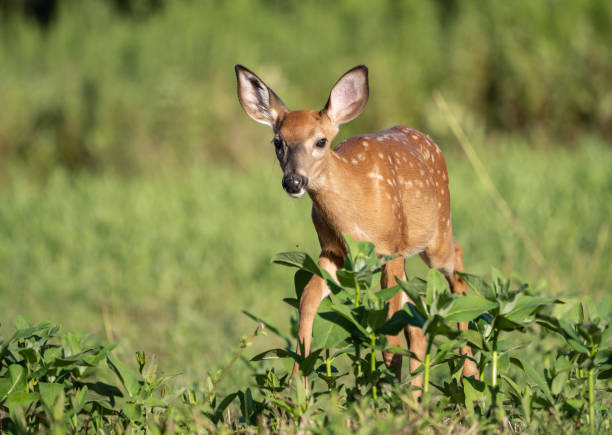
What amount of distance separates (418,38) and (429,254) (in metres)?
8.98

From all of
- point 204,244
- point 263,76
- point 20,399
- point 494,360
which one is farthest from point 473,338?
point 263,76

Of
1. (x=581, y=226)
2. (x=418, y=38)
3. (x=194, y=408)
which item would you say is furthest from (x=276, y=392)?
(x=418, y=38)

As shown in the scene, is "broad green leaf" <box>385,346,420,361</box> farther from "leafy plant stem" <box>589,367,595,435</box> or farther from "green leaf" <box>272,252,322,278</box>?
"leafy plant stem" <box>589,367,595,435</box>

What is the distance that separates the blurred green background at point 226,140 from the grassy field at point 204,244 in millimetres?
23

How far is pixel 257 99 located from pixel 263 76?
7351 mm

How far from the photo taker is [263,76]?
10.1 metres

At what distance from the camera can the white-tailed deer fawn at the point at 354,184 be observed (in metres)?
2.52

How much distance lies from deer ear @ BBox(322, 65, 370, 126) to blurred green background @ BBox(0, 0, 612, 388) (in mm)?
1801

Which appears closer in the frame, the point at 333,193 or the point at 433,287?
the point at 433,287

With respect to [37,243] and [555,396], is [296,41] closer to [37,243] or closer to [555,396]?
[37,243]

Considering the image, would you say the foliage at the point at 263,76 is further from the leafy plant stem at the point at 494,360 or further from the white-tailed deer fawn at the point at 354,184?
the leafy plant stem at the point at 494,360

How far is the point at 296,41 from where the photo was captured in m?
11.8

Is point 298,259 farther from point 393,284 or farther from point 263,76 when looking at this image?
point 263,76

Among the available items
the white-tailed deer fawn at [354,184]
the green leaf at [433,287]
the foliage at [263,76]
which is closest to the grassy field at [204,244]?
the foliage at [263,76]
